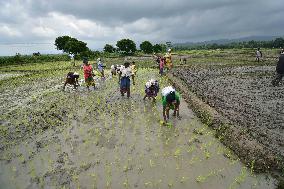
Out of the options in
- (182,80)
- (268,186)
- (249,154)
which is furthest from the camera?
(182,80)

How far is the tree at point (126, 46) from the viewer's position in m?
64.2

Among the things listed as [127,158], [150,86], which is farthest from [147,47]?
[127,158]

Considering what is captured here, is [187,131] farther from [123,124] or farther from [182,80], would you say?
[182,80]

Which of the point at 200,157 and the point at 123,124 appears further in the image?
the point at 123,124

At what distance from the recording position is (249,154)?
7.12 metres

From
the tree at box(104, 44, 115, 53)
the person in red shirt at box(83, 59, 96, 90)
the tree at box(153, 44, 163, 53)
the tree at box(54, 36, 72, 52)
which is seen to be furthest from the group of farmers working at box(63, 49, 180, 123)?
the tree at box(153, 44, 163, 53)

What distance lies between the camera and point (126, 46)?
64.4 metres

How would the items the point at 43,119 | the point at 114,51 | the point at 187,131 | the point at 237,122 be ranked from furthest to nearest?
1. the point at 114,51
2. the point at 43,119
3. the point at 237,122
4. the point at 187,131

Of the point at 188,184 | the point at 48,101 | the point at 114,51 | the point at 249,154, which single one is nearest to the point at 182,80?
the point at 48,101

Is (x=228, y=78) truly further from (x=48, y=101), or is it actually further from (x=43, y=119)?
(x=43, y=119)

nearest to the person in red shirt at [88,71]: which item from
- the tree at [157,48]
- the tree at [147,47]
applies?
the tree at [147,47]

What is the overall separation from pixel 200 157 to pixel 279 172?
160 centimetres

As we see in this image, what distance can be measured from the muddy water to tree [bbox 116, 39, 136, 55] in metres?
54.3

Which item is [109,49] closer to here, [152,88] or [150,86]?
[152,88]
